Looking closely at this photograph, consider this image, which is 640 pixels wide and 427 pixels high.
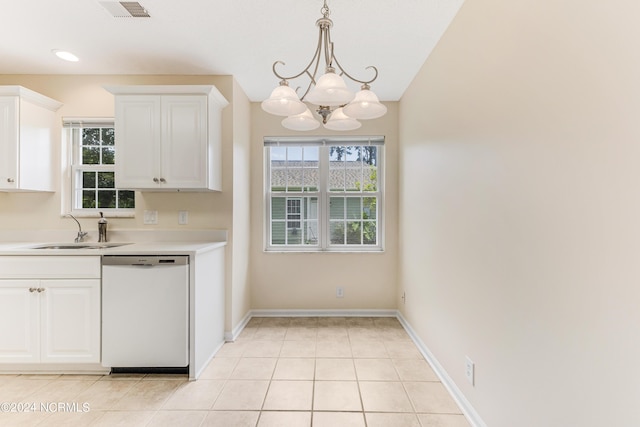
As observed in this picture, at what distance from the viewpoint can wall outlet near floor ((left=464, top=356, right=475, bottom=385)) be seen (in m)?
1.79

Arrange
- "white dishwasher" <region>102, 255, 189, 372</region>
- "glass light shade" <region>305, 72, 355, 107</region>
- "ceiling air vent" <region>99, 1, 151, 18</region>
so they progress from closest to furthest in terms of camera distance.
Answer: "glass light shade" <region>305, 72, 355, 107</region>, "ceiling air vent" <region>99, 1, 151, 18</region>, "white dishwasher" <region>102, 255, 189, 372</region>

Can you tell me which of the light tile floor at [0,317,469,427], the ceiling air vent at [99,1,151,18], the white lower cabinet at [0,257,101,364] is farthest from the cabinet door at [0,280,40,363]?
the ceiling air vent at [99,1,151,18]

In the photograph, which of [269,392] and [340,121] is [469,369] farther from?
[340,121]

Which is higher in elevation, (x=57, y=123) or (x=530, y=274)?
(x=57, y=123)

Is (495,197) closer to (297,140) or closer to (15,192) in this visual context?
(297,140)

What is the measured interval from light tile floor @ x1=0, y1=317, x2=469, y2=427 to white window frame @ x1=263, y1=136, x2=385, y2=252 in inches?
48.0

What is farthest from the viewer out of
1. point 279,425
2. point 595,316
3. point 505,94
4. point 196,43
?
point 196,43

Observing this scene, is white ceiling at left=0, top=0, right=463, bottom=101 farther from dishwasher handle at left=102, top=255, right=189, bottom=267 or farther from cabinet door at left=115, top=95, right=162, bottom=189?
dishwasher handle at left=102, top=255, right=189, bottom=267

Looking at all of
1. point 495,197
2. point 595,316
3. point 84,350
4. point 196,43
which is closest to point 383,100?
point 196,43

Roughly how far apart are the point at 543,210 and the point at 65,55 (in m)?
3.66

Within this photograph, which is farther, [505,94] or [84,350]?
[84,350]

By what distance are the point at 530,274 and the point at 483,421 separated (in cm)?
96

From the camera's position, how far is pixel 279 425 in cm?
179

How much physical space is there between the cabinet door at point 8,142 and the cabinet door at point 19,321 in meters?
0.97
